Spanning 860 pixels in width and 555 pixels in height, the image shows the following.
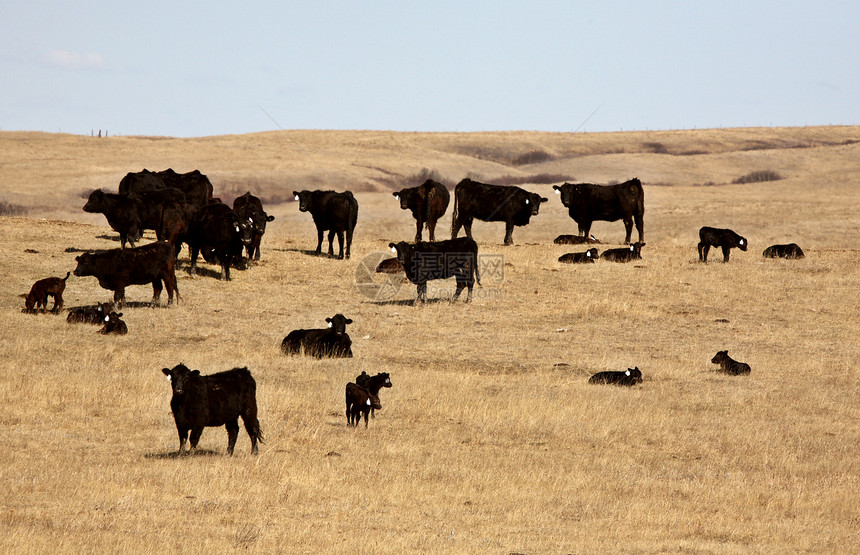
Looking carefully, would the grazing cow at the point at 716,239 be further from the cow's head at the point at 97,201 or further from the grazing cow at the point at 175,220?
the cow's head at the point at 97,201

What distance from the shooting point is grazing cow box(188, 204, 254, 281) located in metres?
24.8

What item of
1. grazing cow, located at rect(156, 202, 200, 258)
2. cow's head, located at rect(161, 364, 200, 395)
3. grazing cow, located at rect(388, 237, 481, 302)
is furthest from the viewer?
grazing cow, located at rect(156, 202, 200, 258)

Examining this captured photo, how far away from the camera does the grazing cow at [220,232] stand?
2478 cm

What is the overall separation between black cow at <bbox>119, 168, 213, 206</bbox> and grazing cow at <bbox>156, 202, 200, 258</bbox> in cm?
511

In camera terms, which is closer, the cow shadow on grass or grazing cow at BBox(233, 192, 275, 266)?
the cow shadow on grass

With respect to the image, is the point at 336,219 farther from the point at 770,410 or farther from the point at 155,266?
A: the point at 770,410

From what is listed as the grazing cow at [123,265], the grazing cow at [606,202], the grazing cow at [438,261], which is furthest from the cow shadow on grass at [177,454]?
the grazing cow at [606,202]

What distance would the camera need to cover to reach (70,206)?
5053cm

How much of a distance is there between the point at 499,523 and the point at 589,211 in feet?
87.6

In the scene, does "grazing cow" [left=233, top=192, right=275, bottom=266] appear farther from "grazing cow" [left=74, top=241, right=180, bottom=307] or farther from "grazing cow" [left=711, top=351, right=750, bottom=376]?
"grazing cow" [left=711, top=351, right=750, bottom=376]

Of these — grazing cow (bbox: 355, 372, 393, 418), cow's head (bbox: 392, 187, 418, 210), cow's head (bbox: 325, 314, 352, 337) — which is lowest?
grazing cow (bbox: 355, 372, 393, 418)

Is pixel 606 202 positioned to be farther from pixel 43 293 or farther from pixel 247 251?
pixel 43 293

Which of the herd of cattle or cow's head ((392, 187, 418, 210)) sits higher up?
cow's head ((392, 187, 418, 210))

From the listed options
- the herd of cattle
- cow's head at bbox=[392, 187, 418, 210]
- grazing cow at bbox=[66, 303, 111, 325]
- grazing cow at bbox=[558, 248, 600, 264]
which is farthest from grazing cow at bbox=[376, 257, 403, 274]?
grazing cow at bbox=[66, 303, 111, 325]
